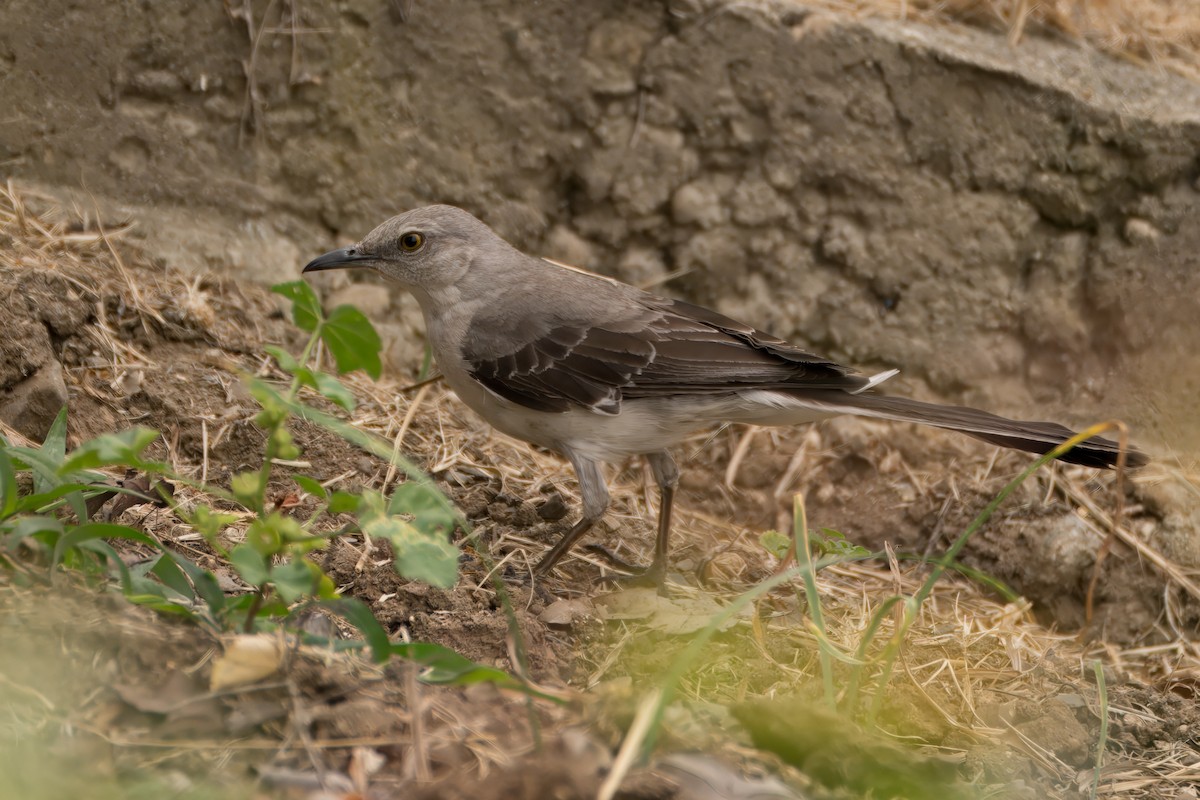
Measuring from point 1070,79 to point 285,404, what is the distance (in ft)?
16.8

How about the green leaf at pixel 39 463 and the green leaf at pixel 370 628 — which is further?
the green leaf at pixel 39 463

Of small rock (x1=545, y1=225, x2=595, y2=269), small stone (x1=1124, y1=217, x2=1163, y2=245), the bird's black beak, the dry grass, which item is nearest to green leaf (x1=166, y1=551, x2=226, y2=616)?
→ the bird's black beak

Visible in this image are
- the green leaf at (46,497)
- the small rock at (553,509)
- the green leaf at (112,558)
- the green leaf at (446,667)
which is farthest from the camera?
the small rock at (553,509)

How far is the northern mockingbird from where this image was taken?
480 cm

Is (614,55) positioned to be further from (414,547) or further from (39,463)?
(414,547)

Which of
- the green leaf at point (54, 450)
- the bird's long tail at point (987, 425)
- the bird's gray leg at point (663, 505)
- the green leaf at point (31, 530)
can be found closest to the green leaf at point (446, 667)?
the green leaf at point (31, 530)

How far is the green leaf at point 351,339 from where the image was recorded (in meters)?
3.63

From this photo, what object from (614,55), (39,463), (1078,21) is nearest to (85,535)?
(39,463)

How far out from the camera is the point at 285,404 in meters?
2.70

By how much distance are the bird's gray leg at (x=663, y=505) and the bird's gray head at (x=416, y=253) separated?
1250 millimetres

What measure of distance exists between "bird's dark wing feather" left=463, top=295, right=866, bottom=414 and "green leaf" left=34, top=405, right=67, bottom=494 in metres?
1.80

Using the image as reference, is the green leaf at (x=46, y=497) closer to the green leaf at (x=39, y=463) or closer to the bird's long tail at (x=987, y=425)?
the green leaf at (x=39, y=463)

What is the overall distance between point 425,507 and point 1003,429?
2497 mm

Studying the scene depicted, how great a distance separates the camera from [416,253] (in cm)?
516
